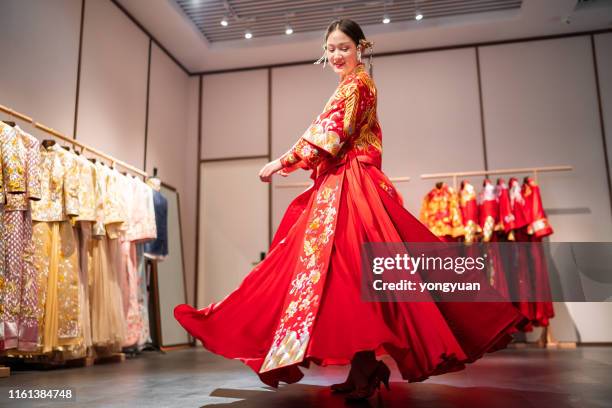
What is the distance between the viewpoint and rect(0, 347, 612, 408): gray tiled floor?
176cm

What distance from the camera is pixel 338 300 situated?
5.58 ft

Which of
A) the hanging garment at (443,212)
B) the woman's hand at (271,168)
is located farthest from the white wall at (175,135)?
the woman's hand at (271,168)

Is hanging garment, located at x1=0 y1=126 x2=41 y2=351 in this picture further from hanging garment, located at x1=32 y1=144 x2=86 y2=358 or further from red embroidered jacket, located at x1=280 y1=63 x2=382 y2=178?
red embroidered jacket, located at x1=280 y1=63 x2=382 y2=178

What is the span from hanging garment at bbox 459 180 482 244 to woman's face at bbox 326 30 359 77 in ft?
11.0

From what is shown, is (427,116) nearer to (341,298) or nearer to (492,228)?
(492,228)

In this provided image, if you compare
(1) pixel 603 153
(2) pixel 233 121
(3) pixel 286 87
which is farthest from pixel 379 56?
(1) pixel 603 153

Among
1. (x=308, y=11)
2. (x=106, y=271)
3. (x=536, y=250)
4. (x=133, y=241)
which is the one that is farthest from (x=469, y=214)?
(x=106, y=271)

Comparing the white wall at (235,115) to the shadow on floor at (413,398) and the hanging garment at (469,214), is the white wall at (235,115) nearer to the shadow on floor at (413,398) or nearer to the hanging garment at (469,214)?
the hanging garment at (469,214)

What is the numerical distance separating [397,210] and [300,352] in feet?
2.02

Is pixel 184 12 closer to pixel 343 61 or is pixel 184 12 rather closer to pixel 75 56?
pixel 75 56

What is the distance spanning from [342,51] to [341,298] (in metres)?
0.91

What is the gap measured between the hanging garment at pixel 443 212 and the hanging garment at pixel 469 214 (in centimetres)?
4

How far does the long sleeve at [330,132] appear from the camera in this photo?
6.21ft

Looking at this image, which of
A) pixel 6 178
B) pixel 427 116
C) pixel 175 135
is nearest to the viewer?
pixel 6 178
